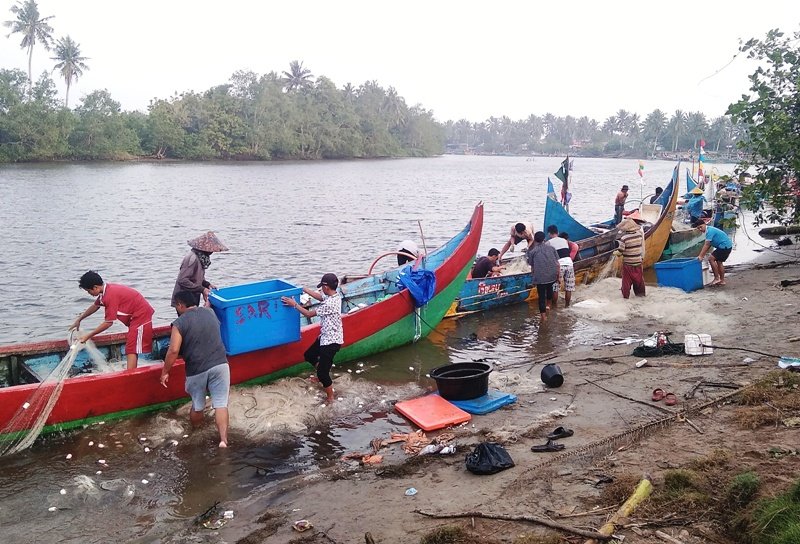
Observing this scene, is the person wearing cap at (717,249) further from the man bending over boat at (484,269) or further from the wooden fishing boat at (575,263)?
the man bending over boat at (484,269)

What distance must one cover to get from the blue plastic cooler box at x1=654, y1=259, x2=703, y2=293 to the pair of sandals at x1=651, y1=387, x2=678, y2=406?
277 inches

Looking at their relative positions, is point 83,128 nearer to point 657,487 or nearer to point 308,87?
point 308,87

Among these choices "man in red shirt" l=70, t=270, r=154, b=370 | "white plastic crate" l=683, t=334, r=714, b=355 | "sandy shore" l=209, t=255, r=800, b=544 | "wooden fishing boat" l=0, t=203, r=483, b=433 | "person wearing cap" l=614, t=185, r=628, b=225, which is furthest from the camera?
"person wearing cap" l=614, t=185, r=628, b=225

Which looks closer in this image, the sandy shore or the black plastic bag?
the sandy shore

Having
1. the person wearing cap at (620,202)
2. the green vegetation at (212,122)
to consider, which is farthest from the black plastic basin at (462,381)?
the green vegetation at (212,122)

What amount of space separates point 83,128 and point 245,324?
60.1 m

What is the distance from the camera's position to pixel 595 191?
5256cm

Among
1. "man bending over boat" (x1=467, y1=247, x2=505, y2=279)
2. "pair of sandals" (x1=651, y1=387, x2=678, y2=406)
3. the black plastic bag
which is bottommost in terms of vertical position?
the black plastic bag

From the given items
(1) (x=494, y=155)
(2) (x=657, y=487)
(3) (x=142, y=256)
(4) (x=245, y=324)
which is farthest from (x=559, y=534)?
(1) (x=494, y=155)

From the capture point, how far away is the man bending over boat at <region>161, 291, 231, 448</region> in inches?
254

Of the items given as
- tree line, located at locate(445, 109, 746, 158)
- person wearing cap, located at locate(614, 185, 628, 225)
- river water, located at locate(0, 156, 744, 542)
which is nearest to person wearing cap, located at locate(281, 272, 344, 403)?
river water, located at locate(0, 156, 744, 542)

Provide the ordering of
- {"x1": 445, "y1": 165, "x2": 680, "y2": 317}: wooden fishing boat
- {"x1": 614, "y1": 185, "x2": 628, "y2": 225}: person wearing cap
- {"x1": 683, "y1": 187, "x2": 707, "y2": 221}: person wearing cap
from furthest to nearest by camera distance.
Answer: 1. {"x1": 683, "y1": 187, "x2": 707, "y2": 221}: person wearing cap
2. {"x1": 614, "y1": 185, "x2": 628, "y2": 225}: person wearing cap
3. {"x1": 445, "y1": 165, "x2": 680, "y2": 317}: wooden fishing boat

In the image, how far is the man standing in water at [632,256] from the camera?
12.2m

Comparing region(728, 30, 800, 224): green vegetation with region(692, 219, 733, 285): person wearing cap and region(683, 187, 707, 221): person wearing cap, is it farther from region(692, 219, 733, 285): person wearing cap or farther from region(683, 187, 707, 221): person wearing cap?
region(683, 187, 707, 221): person wearing cap
